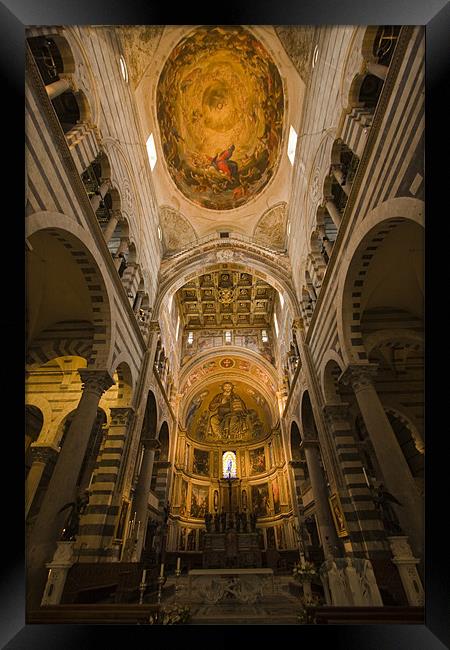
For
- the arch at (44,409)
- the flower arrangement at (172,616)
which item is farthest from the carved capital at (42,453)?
the flower arrangement at (172,616)

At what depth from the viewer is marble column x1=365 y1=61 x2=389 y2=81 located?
21.0 ft

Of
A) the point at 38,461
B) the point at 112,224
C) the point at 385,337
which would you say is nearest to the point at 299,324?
the point at 385,337

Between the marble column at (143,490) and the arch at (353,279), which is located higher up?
the arch at (353,279)

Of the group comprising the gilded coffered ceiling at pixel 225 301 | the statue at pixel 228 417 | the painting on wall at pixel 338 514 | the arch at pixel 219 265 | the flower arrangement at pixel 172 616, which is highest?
the gilded coffered ceiling at pixel 225 301

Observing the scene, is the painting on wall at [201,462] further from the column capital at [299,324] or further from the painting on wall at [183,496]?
the column capital at [299,324]

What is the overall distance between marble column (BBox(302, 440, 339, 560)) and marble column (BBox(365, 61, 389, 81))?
481 inches

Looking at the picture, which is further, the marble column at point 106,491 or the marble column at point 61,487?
the marble column at point 106,491

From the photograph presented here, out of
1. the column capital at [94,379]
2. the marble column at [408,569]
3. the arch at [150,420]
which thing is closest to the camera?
the marble column at [408,569]

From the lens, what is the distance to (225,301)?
71.4 feet

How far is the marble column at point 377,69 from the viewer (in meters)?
6.39

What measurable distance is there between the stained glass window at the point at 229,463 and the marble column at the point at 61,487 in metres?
13.7

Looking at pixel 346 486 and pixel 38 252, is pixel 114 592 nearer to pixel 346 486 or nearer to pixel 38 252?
pixel 346 486

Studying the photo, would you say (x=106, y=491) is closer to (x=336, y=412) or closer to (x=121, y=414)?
(x=121, y=414)

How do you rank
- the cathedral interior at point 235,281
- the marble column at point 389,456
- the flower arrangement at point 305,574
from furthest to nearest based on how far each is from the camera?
the marble column at point 389,456 < the flower arrangement at point 305,574 < the cathedral interior at point 235,281
